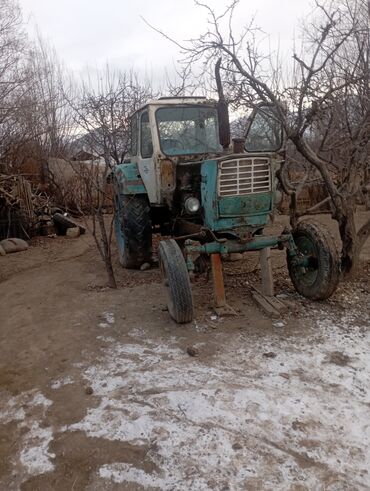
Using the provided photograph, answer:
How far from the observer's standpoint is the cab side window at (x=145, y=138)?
200 inches

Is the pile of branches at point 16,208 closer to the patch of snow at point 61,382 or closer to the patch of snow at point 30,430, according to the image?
the patch of snow at point 61,382

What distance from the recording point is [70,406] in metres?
2.69

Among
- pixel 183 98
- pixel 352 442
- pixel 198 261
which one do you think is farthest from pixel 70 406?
pixel 183 98

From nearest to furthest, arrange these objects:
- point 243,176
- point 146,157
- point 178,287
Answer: point 178,287 → point 243,176 → point 146,157

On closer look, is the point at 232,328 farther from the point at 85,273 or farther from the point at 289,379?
the point at 85,273

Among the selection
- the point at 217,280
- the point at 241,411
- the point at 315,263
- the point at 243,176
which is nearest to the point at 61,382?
the point at 241,411

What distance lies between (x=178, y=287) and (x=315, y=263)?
147cm

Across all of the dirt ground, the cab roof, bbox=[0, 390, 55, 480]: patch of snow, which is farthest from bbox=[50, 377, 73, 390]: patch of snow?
the cab roof

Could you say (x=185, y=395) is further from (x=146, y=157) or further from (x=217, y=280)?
(x=146, y=157)

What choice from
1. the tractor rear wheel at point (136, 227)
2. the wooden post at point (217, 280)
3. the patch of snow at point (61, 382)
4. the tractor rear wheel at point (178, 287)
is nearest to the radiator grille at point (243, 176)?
the wooden post at point (217, 280)

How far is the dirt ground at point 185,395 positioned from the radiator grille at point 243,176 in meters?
1.16

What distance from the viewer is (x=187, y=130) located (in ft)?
16.6

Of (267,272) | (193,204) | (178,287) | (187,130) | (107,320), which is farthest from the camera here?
(187,130)

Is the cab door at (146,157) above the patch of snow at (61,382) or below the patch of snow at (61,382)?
above
